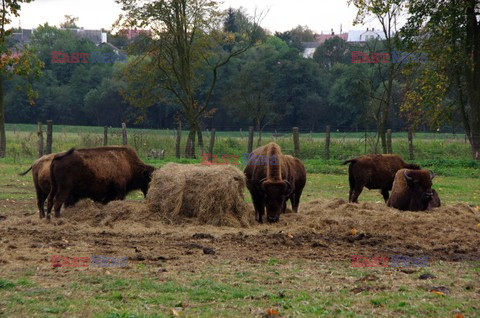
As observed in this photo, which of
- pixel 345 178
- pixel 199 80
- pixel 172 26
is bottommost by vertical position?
pixel 345 178

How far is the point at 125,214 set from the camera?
1326cm

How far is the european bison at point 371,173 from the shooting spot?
1705 centimetres

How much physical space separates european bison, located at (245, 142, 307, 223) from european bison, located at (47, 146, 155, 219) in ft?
9.70

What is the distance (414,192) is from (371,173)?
213cm

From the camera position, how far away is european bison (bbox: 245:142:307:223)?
13109 millimetres

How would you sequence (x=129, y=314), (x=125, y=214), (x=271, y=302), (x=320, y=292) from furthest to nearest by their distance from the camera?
(x=125, y=214), (x=320, y=292), (x=271, y=302), (x=129, y=314)

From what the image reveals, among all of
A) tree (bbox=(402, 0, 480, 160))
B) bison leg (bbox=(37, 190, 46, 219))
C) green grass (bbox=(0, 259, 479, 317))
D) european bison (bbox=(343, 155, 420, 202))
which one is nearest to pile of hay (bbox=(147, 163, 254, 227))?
bison leg (bbox=(37, 190, 46, 219))

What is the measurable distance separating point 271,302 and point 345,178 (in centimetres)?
1788

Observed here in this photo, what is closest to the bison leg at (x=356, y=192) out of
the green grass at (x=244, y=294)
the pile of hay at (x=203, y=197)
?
the pile of hay at (x=203, y=197)

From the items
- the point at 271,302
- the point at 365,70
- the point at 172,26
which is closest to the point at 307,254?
the point at 271,302

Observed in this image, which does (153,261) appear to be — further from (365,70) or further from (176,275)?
(365,70)

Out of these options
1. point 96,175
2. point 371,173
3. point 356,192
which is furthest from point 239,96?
point 96,175

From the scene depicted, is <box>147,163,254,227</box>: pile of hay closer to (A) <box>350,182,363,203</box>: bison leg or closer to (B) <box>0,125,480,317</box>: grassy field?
(B) <box>0,125,480,317</box>: grassy field

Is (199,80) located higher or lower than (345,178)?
higher
